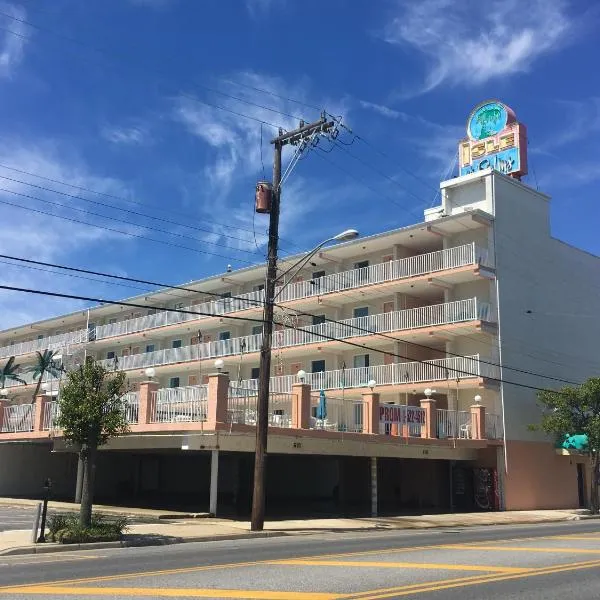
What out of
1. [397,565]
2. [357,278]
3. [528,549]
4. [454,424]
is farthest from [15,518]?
[357,278]

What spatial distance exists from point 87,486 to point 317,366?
82.0ft

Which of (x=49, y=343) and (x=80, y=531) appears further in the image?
(x=49, y=343)

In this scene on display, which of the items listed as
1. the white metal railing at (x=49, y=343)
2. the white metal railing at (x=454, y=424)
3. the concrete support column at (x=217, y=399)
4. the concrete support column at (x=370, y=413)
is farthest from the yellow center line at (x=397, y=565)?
the white metal railing at (x=49, y=343)

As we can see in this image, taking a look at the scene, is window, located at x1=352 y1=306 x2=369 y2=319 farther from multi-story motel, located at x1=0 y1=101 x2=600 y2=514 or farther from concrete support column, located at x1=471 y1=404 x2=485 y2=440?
concrete support column, located at x1=471 y1=404 x2=485 y2=440

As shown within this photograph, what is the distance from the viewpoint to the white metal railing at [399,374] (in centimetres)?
3362

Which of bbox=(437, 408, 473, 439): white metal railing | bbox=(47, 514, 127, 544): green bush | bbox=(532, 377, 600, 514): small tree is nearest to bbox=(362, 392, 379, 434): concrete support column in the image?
bbox=(437, 408, 473, 439): white metal railing

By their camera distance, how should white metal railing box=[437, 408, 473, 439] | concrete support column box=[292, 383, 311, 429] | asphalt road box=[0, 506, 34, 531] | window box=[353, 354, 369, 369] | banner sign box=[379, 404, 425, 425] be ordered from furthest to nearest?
1. window box=[353, 354, 369, 369]
2. white metal railing box=[437, 408, 473, 439]
3. banner sign box=[379, 404, 425, 425]
4. concrete support column box=[292, 383, 311, 429]
5. asphalt road box=[0, 506, 34, 531]

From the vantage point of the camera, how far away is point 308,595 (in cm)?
898

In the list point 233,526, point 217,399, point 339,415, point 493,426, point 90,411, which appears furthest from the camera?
point 493,426

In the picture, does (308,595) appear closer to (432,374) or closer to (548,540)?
(548,540)

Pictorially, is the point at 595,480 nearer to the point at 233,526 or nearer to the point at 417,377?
the point at 417,377

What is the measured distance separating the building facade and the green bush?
9.11m

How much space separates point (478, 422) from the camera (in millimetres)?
31766

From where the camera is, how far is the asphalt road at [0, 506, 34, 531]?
20173 mm
